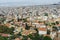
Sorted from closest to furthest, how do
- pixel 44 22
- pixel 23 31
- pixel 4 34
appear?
pixel 4 34
pixel 23 31
pixel 44 22

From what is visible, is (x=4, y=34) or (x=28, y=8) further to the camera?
(x=28, y=8)

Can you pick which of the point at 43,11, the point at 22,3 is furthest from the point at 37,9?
the point at 22,3

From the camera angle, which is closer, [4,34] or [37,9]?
[4,34]

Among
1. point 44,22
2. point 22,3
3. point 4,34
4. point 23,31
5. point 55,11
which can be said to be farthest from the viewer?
point 55,11

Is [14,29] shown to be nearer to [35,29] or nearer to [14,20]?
[35,29]

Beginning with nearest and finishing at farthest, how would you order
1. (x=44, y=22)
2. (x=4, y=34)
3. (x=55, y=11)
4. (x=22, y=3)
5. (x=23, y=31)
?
(x=4, y=34) < (x=23, y=31) < (x=44, y=22) < (x=22, y=3) < (x=55, y=11)

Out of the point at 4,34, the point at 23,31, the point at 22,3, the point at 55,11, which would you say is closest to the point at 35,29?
the point at 23,31

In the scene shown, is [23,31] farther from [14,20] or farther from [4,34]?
[14,20]

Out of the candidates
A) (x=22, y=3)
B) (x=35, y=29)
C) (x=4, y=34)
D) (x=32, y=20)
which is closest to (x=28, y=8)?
(x=22, y=3)
